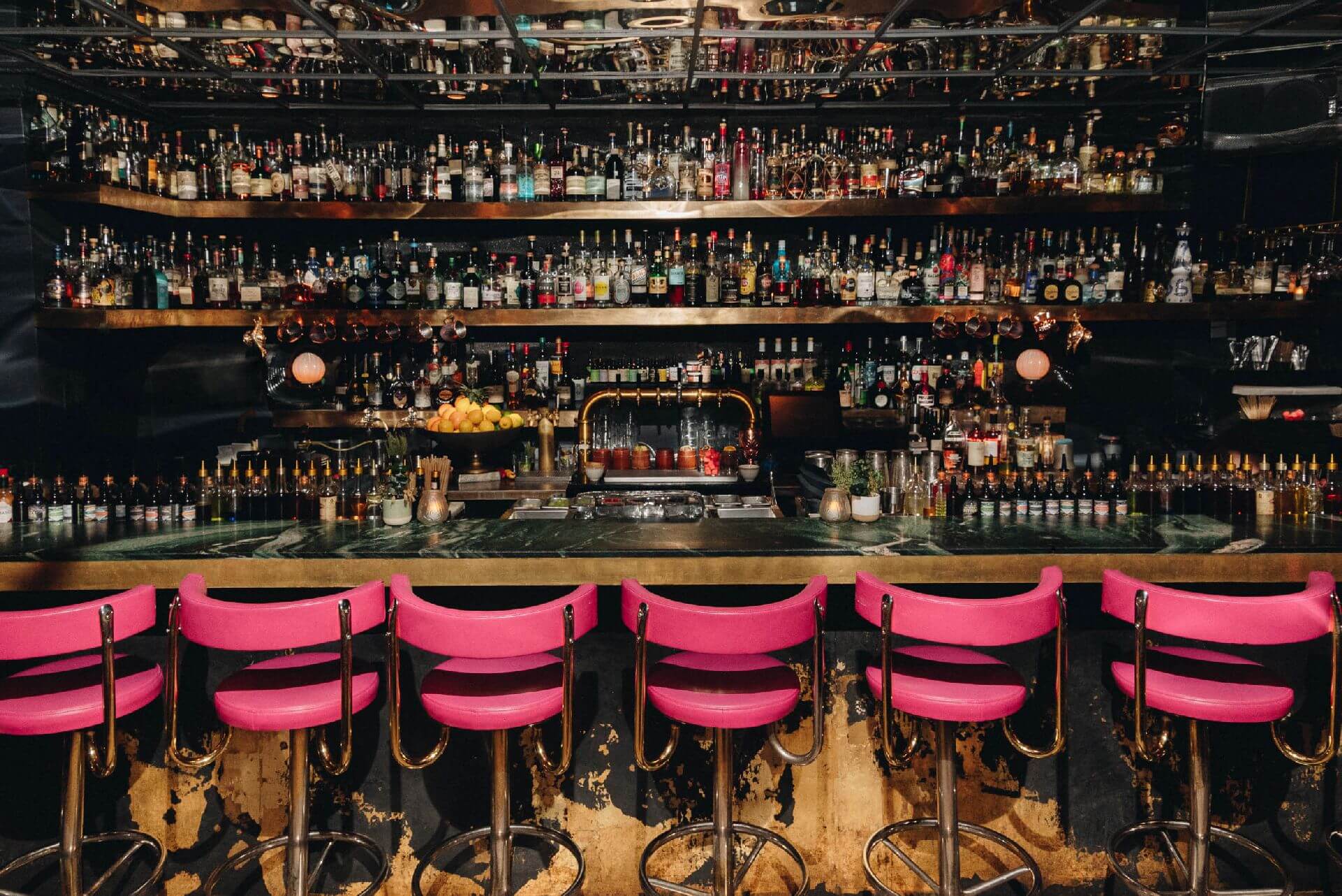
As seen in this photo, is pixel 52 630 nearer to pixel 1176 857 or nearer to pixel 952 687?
pixel 952 687

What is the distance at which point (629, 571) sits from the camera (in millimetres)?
2865

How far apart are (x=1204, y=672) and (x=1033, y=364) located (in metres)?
2.50

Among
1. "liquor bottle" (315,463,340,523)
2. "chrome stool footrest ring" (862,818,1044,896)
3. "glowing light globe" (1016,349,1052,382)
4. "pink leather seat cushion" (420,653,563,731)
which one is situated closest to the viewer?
"pink leather seat cushion" (420,653,563,731)

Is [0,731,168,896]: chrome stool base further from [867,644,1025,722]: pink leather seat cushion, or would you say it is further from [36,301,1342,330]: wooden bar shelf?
[36,301,1342,330]: wooden bar shelf

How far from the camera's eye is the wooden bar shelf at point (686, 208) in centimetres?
458

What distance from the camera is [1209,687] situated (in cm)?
248

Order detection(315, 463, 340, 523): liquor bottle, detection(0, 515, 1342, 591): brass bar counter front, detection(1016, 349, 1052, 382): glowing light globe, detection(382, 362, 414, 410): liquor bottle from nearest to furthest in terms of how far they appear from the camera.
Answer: detection(0, 515, 1342, 591): brass bar counter front, detection(315, 463, 340, 523): liquor bottle, detection(1016, 349, 1052, 382): glowing light globe, detection(382, 362, 414, 410): liquor bottle

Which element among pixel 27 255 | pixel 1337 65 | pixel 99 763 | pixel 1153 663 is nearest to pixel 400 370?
pixel 27 255

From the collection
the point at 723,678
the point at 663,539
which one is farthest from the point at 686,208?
the point at 723,678

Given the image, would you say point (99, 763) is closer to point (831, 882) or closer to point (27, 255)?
point (831, 882)

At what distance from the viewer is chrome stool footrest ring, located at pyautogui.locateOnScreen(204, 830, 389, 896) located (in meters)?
2.67

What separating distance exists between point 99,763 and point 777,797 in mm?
2046

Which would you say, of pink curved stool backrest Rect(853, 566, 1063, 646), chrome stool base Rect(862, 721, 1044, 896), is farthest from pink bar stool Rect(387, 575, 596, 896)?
chrome stool base Rect(862, 721, 1044, 896)

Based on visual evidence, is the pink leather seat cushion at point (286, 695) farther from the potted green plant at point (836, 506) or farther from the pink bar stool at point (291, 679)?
the potted green plant at point (836, 506)
